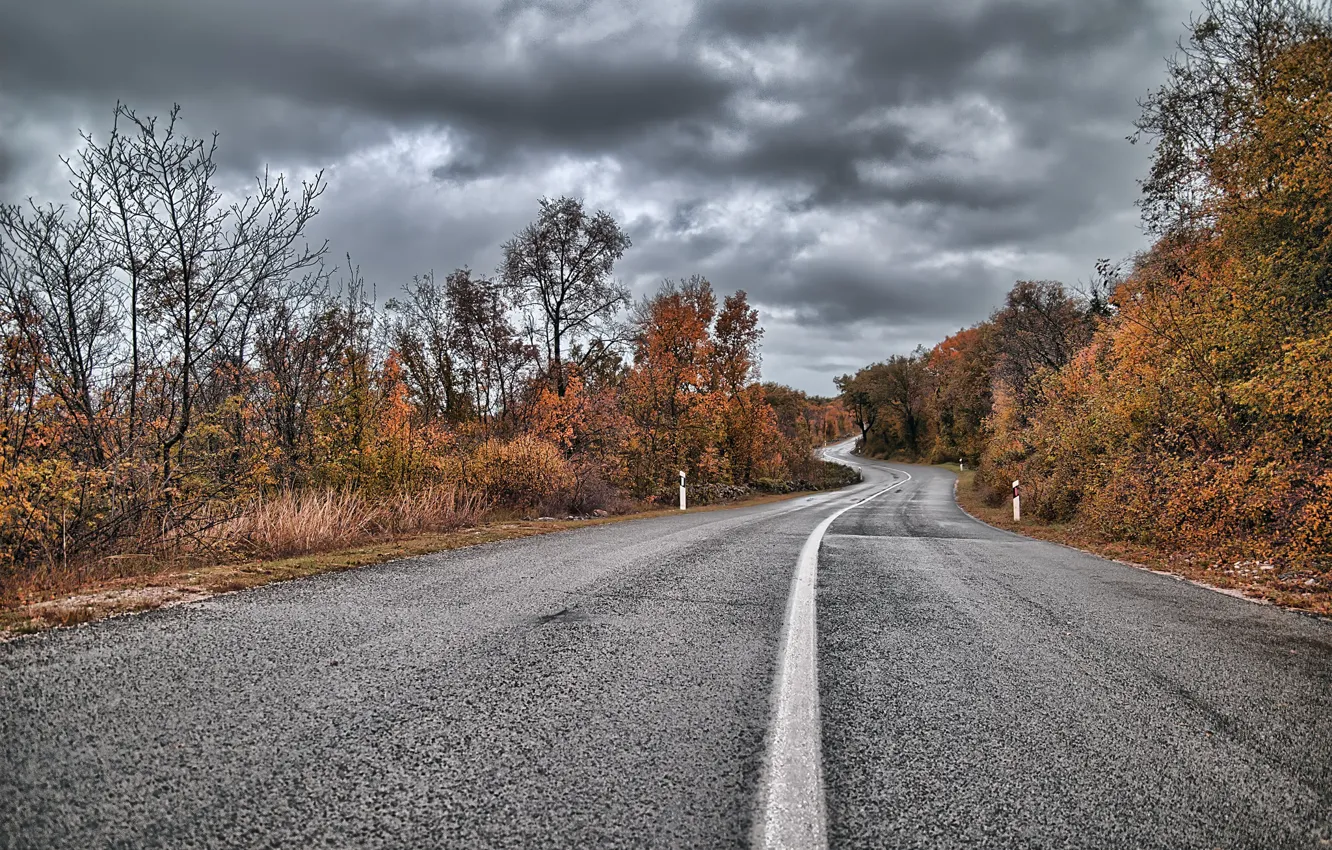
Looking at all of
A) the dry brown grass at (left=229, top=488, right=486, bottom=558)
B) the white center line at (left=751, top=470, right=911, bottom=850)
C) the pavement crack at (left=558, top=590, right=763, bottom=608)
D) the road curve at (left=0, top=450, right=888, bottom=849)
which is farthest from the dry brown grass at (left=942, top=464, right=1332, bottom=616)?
the dry brown grass at (left=229, top=488, right=486, bottom=558)

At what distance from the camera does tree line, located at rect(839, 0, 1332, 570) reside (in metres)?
7.65

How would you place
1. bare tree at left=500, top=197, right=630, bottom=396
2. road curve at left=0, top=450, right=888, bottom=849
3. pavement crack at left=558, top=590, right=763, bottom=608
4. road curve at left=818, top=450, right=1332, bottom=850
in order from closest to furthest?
road curve at left=0, top=450, right=888, bottom=849
road curve at left=818, top=450, right=1332, bottom=850
pavement crack at left=558, top=590, right=763, bottom=608
bare tree at left=500, top=197, right=630, bottom=396

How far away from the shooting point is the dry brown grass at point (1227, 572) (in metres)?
5.72

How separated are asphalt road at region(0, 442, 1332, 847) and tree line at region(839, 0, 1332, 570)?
4516 mm

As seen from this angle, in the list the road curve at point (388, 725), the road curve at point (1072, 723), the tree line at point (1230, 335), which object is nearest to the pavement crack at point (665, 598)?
the road curve at point (388, 725)

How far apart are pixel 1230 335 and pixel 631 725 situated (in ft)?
34.6

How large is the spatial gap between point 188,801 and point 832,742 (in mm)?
1968

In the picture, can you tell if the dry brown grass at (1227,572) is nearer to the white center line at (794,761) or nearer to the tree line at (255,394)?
the white center line at (794,761)

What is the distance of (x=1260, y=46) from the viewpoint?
10.7m

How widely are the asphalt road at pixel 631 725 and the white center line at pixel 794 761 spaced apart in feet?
0.17

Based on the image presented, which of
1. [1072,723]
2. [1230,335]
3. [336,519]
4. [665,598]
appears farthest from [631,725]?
[1230,335]

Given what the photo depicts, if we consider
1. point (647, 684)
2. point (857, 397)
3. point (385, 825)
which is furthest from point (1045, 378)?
point (857, 397)

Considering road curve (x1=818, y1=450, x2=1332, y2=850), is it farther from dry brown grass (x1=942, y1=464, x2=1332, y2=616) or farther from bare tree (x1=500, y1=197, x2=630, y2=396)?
bare tree (x1=500, y1=197, x2=630, y2=396)

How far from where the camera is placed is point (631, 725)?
7.73 ft
